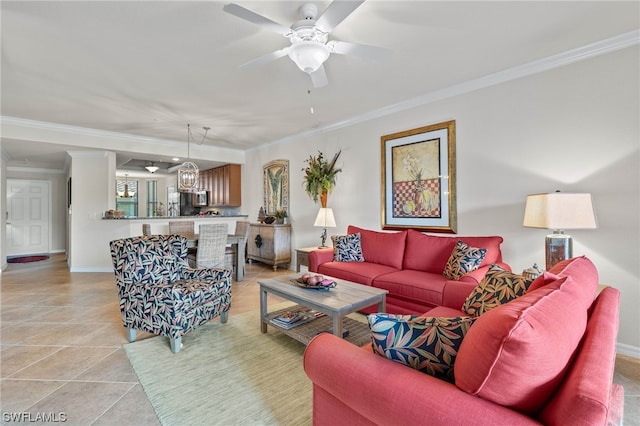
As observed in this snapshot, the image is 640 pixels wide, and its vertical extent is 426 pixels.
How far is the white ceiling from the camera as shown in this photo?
2.19m

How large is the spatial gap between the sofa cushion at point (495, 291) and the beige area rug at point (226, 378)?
1.23 metres

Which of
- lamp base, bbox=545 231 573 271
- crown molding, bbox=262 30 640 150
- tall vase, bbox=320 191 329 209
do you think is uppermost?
crown molding, bbox=262 30 640 150

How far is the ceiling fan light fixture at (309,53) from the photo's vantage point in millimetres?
2062

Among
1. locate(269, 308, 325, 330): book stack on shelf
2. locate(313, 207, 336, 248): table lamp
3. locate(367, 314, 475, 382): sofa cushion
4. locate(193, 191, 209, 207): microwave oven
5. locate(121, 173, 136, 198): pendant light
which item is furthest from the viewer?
locate(121, 173, 136, 198): pendant light

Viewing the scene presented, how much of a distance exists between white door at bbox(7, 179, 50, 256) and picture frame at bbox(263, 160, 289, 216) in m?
6.24

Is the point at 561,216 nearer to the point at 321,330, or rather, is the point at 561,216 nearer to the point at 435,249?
the point at 435,249

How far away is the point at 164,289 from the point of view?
256cm

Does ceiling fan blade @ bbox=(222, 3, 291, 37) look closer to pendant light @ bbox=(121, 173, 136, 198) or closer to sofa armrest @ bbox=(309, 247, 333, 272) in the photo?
sofa armrest @ bbox=(309, 247, 333, 272)

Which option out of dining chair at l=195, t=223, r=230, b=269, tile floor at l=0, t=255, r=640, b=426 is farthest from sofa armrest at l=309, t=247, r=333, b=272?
dining chair at l=195, t=223, r=230, b=269

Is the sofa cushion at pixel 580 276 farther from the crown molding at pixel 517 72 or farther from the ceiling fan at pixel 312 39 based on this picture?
the crown molding at pixel 517 72

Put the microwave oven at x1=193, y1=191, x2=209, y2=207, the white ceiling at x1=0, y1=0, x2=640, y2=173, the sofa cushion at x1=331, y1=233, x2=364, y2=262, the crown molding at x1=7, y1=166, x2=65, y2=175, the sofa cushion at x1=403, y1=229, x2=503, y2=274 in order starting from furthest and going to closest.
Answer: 1. the microwave oven at x1=193, y1=191, x2=209, y2=207
2. the crown molding at x1=7, y1=166, x2=65, y2=175
3. the sofa cushion at x1=331, y1=233, x2=364, y2=262
4. the sofa cushion at x1=403, y1=229, x2=503, y2=274
5. the white ceiling at x1=0, y1=0, x2=640, y2=173

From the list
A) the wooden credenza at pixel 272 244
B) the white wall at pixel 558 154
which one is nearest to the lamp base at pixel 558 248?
the white wall at pixel 558 154

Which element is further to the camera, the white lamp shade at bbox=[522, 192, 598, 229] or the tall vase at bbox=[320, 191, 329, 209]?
the tall vase at bbox=[320, 191, 329, 209]

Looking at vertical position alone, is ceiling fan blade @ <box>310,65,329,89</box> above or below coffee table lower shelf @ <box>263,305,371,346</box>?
above
